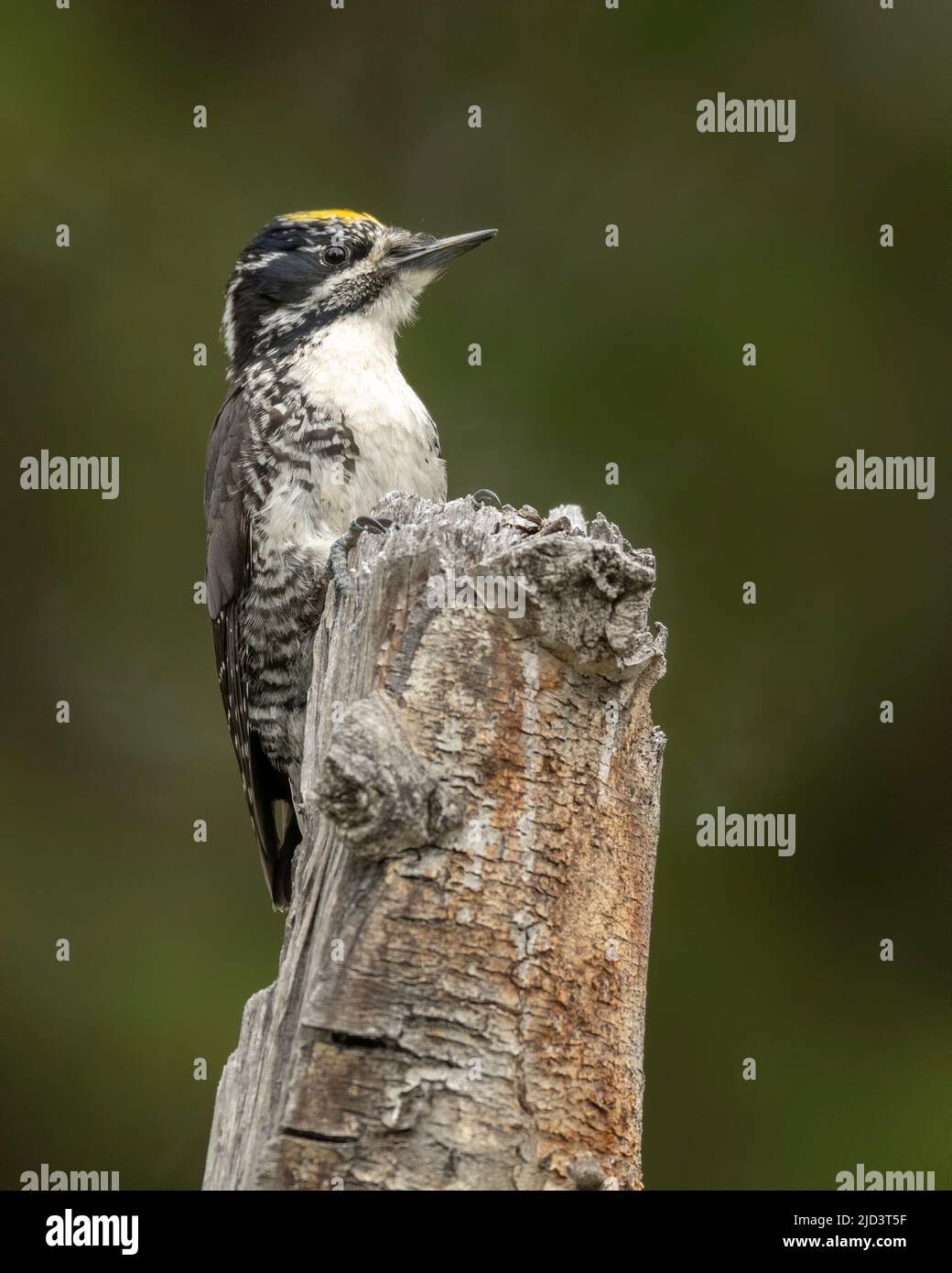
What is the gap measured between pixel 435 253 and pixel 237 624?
1.38 metres

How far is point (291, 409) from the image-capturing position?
4.27m

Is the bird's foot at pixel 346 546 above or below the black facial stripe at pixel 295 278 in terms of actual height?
below

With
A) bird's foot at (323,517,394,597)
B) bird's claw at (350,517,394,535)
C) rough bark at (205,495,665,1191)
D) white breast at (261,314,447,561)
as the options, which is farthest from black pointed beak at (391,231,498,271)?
rough bark at (205,495,665,1191)

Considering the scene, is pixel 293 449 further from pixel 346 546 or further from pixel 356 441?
pixel 346 546

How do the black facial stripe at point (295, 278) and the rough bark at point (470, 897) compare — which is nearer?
the rough bark at point (470, 897)

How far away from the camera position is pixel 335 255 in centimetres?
470

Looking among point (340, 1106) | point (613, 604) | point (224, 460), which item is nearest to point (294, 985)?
point (340, 1106)

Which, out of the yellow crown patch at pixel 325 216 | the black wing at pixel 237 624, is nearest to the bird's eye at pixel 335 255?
the yellow crown patch at pixel 325 216

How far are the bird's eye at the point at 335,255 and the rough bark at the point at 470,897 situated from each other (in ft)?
7.25

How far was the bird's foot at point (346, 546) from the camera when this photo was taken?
2902 mm

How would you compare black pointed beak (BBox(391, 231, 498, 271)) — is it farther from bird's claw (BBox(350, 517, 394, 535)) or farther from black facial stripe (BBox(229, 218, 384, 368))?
bird's claw (BBox(350, 517, 394, 535))

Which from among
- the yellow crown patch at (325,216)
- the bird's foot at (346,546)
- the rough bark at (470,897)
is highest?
the yellow crown patch at (325,216)

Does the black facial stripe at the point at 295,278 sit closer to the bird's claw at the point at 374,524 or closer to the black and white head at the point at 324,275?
the black and white head at the point at 324,275

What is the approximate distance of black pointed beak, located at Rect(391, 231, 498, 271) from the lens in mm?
4746
